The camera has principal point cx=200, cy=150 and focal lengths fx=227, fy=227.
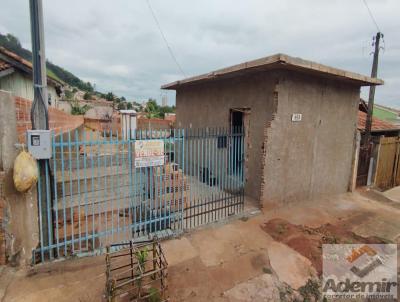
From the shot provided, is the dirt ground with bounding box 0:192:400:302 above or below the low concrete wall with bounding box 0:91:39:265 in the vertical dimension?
below

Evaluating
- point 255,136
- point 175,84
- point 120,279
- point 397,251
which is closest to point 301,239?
point 397,251

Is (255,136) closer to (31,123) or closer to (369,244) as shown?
(369,244)

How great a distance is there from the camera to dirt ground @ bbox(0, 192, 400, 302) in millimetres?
2998

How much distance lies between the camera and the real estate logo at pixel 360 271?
3260 mm

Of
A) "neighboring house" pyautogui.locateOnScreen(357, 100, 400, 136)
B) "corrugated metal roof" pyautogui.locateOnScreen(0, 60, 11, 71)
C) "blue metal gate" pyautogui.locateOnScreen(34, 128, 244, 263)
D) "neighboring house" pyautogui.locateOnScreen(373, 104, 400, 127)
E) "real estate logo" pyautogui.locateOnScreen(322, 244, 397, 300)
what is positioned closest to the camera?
"real estate logo" pyautogui.locateOnScreen(322, 244, 397, 300)

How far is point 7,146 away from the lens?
9.72 feet

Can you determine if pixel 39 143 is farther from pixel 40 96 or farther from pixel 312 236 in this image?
pixel 312 236

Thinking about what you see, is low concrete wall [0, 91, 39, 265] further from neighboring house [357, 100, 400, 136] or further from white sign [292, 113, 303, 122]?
neighboring house [357, 100, 400, 136]

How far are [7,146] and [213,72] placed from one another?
200 inches

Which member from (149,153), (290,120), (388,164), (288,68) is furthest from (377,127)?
(149,153)

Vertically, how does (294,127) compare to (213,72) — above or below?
below

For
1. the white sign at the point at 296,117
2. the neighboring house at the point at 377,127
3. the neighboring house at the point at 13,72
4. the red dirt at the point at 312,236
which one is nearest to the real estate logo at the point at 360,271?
the red dirt at the point at 312,236

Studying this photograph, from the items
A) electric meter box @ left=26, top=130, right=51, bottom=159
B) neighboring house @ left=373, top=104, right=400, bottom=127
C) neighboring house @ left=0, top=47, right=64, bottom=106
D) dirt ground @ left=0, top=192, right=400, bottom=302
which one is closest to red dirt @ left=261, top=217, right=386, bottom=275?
dirt ground @ left=0, top=192, right=400, bottom=302

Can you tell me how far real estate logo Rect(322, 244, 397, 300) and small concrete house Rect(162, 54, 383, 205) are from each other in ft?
6.64
